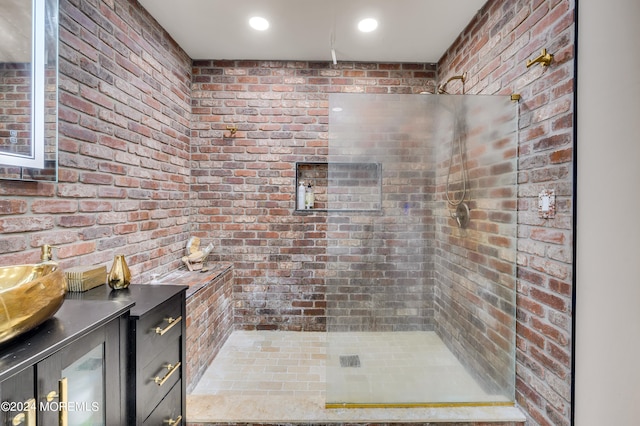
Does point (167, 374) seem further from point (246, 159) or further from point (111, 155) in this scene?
point (246, 159)

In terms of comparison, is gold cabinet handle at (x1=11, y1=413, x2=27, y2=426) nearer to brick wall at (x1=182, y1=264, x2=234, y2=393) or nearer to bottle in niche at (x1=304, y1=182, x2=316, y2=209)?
brick wall at (x1=182, y1=264, x2=234, y2=393)

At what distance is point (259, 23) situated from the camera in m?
2.07

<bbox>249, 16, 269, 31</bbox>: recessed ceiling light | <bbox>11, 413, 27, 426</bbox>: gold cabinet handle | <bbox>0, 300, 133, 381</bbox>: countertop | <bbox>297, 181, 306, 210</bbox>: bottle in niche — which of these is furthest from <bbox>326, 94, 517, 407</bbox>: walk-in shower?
<bbox>11, 413, 27, 426</bbox>: gold cabinet handle

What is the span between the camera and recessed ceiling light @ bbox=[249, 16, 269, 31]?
2027 millimetres

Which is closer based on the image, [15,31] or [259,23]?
[15,31]

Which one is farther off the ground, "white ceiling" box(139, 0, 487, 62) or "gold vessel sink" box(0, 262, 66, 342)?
"white ceiling" box(139, 0, 487, 62)

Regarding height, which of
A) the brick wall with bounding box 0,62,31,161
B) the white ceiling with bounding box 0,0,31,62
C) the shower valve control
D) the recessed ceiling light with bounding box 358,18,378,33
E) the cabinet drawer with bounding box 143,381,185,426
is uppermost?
the recessed ceiling light with bounding box 358,18,378,33

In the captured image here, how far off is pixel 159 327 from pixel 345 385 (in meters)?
1.09

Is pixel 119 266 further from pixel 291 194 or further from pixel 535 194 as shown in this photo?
pixel 535 194

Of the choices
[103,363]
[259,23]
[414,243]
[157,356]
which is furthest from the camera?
[259,23]

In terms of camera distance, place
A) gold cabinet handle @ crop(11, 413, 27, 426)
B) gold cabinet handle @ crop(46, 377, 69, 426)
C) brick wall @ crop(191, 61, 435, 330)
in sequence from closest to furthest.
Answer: gold cabinet handle @ crop(11, 413, 27, 426)
gold cabinet handle @ crop(46, 377, 69, 426)
brick wall @ crop(191, 61, 435, 330)

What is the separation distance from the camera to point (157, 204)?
213cm

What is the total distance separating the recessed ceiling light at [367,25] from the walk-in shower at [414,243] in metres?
0.63

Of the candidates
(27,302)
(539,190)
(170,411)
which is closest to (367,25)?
(539,190)
